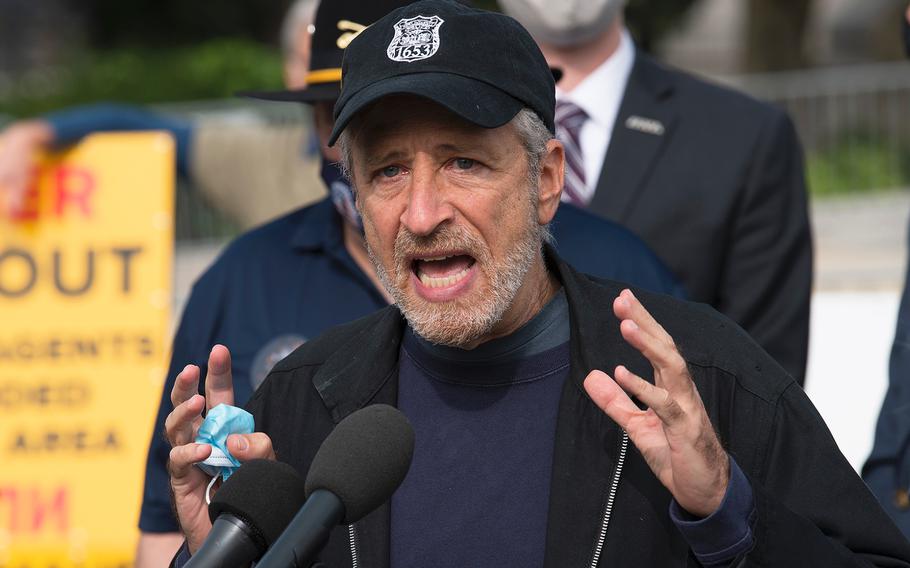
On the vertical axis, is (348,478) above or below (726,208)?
above

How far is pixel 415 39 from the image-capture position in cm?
274

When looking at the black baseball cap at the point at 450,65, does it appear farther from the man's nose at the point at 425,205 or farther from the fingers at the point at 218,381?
the fingers at the point at 218,381

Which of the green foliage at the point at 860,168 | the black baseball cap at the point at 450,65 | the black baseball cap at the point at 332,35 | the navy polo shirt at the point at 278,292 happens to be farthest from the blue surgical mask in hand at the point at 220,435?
the green foliage at the point at 860,168

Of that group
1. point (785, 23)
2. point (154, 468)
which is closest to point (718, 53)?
point (785, 23)

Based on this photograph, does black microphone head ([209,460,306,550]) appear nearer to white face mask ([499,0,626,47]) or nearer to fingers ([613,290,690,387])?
fingers ([613,290,690,387])

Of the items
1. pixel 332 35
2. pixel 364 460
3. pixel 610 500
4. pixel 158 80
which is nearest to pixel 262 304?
pixel 332 35

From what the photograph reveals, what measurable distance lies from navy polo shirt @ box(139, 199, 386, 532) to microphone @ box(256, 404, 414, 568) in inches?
60.9

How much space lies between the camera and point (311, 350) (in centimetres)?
305

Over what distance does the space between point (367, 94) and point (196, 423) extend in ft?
2.13

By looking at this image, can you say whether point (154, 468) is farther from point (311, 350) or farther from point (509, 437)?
point (509, 437)

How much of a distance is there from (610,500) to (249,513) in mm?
718

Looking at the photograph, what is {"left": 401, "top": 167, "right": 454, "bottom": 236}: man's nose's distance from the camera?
272 centimetres

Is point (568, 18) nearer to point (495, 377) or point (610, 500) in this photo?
point (495, 377)

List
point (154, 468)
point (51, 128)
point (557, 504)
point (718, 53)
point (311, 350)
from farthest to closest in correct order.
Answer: point (718, 53)
point (51, 128)
point (154, 468)
point (311, 350)
point (557, 504)
